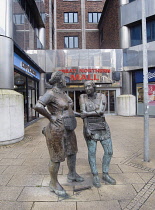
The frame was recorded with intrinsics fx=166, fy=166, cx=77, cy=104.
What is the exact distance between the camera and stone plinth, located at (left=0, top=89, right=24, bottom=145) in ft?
20.1

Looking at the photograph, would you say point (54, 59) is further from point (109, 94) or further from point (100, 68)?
point (109, 94)

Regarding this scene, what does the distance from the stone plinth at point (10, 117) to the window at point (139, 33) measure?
40.6 feet

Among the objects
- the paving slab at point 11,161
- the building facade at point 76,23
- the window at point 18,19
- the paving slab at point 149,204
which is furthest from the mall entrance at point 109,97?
the paving slab at point 149,204

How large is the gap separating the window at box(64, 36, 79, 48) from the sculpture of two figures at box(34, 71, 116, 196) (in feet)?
71.0

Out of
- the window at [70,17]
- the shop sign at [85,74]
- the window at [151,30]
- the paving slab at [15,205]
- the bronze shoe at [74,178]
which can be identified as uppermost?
the window at [70,17]

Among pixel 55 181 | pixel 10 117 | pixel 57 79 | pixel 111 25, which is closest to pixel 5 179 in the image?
pixel 55 181

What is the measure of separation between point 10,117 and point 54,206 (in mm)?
4444

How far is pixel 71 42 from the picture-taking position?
23359mm

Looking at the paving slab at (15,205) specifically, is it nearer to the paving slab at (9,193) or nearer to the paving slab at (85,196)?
the paving slab at (9,193)

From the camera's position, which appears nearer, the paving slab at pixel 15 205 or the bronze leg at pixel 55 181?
the paving slab at pixel 15 205

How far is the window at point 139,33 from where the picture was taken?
1392 centimetres

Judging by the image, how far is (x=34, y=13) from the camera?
12.7m

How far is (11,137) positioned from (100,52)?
11908mm

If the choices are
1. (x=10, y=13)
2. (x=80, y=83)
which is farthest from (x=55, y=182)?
(x=80, y=83)
